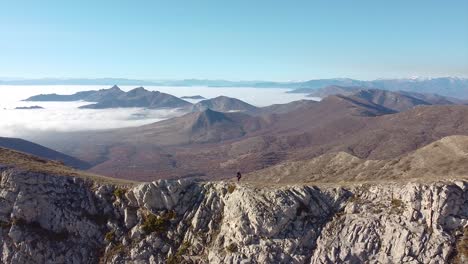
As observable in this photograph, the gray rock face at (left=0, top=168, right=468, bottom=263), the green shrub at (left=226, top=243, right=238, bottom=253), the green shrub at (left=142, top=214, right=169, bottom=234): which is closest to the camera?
the gray rock face at (left=0, top=168, right=468, bottom=263)

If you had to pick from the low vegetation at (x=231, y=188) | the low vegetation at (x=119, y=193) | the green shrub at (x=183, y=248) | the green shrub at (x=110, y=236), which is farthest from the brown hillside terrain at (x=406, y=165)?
the green shrub at (x=110, y=236)

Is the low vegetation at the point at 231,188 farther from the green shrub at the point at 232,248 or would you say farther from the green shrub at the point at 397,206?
the green shrub at the point at 397,206

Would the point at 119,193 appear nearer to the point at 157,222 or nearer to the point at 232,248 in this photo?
the point at 157,222

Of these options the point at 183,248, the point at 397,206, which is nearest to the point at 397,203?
the point at 397,206

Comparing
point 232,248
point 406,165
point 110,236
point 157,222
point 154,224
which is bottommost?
point 406,165

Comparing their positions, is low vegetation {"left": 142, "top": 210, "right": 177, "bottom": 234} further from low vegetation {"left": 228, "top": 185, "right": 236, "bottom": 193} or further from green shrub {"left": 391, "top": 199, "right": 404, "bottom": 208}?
green shrub {"left": 391, "top": 199, "right": 404, "bottom": 208}

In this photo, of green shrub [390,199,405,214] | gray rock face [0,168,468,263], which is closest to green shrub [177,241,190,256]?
gray rock face [0,168,468,263]

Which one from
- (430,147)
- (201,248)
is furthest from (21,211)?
(430,147)

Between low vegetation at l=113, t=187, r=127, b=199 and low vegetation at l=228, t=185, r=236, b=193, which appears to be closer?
low vegetation at l=228, t=185, r=236, b=193
